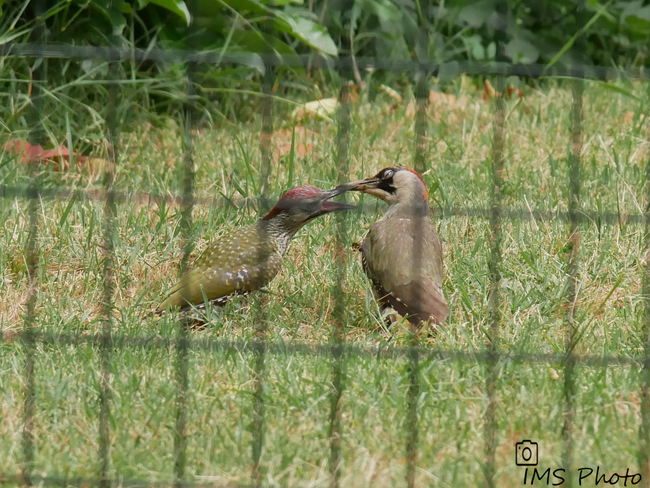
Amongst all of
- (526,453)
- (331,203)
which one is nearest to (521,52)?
(331,203)

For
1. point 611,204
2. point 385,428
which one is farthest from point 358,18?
point 385,428

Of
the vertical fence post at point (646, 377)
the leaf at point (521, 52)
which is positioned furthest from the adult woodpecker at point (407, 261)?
the leaf at point (521, 52)

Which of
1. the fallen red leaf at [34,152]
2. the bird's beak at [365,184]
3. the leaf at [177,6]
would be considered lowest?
the bird's beak at [365,184]

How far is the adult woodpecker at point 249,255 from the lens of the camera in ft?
10.3

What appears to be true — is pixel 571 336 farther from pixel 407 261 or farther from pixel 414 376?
pixel 407 261

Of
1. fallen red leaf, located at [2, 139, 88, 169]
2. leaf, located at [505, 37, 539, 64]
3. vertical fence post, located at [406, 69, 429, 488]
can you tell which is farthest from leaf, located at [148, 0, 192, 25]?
A: leaf, located at [505, 37, 539, 64]

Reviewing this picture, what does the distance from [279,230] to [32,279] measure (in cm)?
85

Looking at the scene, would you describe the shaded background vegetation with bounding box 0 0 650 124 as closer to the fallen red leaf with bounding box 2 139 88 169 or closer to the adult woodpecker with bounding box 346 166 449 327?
the fallen red leaf with bounding box 2 139 88 169

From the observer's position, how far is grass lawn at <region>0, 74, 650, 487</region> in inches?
91.4

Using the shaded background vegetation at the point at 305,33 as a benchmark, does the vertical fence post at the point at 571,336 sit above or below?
below

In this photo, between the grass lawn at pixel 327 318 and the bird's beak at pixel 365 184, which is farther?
the bird's beak at pixel 365 184

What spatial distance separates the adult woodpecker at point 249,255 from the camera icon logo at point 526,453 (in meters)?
1.09

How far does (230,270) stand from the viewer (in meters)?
3.17

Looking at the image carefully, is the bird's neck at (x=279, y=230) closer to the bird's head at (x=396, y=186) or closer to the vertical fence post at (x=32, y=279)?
the bird's head at (x=396, y=186)
